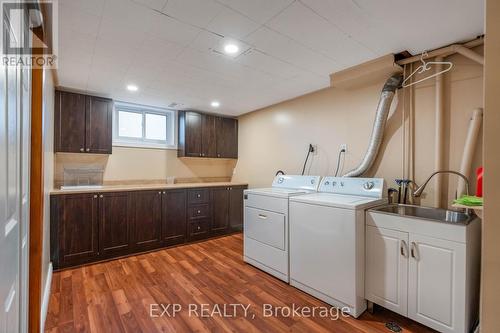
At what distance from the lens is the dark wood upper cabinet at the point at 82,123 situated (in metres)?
2.98

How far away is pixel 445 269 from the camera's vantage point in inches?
63.7

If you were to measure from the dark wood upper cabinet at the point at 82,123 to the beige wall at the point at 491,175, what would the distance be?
378cm

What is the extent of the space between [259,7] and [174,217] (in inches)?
117

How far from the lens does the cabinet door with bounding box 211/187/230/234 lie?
400cm

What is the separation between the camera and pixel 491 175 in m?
0.91

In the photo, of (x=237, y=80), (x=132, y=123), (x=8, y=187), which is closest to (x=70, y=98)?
(x=132, y=123)

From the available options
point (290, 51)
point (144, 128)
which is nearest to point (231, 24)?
point (290, 51)

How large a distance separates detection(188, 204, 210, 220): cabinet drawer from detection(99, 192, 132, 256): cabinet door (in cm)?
88

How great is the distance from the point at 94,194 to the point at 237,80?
2250mm

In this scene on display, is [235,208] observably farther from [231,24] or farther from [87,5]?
[87,5]

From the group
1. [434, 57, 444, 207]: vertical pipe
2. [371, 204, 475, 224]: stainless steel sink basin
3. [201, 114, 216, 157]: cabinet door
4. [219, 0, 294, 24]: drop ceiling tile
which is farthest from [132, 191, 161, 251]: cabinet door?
[434, 57, 444, 207]: vertical pipe
